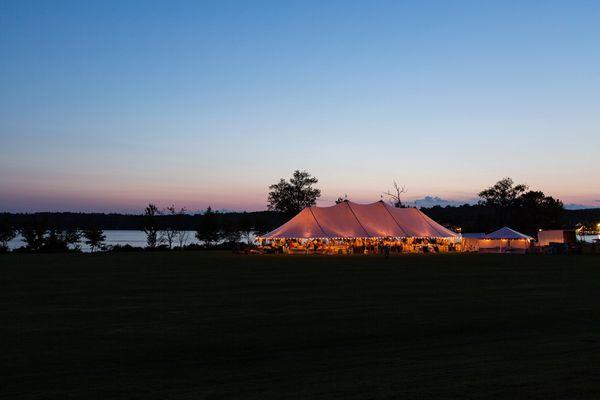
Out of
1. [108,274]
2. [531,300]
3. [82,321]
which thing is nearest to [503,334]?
[531,300]

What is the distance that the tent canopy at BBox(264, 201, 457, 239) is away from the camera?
44.3 m

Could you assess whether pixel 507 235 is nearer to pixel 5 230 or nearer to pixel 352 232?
pixel 352 232

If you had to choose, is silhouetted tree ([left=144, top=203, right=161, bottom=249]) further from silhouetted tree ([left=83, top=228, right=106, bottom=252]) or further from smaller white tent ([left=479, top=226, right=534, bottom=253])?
smaller white tent ([left=479, top=226, right=534, bottom=253])

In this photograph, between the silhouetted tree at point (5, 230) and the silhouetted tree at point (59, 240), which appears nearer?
the silhouetted tree at point (59, 240)

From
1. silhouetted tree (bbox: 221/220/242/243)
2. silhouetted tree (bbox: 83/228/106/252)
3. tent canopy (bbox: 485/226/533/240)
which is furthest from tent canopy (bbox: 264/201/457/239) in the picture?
silhouetted tree (bbox: 221/220/242/243)

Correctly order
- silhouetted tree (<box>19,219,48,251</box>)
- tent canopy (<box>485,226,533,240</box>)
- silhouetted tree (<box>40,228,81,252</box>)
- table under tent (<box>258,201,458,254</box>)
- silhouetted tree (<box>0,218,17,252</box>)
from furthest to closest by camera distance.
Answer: silhouetted tree (<box>0,218,17,252</box>) < silhouetted tree (<box>19,219,48,251</box>) < tent canopy (<box>485,226,533,240</box>) < silhouetted tree (<box>40,228,81,252</box>) < table under tent (<box>258,201,458,254</box>)

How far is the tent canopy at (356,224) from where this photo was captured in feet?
145

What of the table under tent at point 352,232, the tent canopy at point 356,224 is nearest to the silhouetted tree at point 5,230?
the table under tent at point 352,232

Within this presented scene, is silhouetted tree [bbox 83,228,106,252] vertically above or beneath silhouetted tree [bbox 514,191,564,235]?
beneath

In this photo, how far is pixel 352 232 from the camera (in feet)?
146

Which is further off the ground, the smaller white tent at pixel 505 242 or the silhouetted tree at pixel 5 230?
the silhouetted tree at pixel 5 230

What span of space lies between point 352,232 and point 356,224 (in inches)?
41.3

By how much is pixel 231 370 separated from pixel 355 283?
11.7 m

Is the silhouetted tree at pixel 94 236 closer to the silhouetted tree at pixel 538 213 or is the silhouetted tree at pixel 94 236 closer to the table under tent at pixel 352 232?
the table under tent at pixel 352 232
